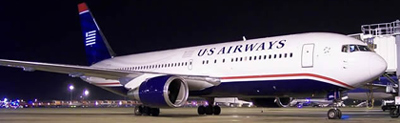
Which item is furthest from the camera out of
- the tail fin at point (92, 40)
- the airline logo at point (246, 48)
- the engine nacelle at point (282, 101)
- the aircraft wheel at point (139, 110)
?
the tail fin at point (92, 40)

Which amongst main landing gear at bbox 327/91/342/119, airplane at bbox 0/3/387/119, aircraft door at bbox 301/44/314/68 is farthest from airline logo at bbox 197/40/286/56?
main landing gear at bbox 327/91/342/119

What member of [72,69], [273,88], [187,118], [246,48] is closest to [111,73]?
[72,69]

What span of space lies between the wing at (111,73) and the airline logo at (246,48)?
1.29 meters

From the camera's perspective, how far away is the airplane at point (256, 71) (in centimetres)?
1588

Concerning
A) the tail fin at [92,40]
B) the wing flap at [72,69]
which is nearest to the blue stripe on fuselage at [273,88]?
the wing flap at [72,69]

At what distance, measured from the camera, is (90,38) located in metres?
28.5

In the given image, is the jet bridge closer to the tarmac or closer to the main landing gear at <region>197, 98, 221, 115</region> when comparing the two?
the tarmac

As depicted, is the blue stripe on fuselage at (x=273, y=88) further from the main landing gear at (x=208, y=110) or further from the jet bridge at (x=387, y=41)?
the jet bridge at (x=387, y=41)

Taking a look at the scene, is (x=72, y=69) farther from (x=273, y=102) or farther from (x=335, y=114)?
(x=335, y=114)

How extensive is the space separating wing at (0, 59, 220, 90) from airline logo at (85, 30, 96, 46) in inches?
294

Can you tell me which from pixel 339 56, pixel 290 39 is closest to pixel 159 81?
pixel 290 39

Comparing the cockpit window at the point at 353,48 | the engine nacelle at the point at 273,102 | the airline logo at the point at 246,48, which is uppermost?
the airline logo at the point at 246,48

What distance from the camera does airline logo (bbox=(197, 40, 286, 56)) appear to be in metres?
17.6

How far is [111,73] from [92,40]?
8597mm
